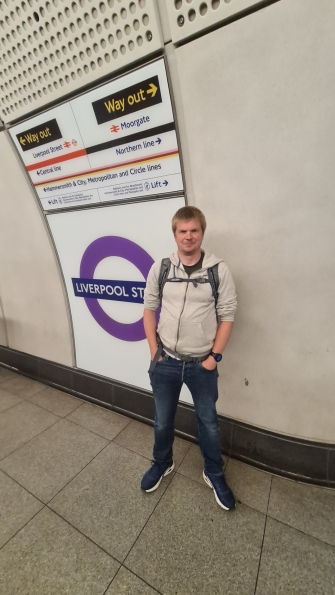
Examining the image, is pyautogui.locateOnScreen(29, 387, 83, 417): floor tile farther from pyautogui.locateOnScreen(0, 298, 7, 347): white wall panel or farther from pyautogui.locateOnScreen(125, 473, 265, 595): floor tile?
→ pyautogui.locateOnScreen(125, 473, 265, 595): floor tile

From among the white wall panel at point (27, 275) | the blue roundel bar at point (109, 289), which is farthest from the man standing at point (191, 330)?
the white wall panel at point (27, 275)

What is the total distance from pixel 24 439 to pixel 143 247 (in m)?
1.90

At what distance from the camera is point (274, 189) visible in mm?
1275

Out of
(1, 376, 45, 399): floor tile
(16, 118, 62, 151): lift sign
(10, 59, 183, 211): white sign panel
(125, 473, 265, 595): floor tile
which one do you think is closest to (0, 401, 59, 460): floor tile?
(1, 376, 45, 399): floor tile

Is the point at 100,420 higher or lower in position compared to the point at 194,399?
lower

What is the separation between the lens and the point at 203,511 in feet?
4.58

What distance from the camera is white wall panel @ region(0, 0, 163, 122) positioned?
1254 millimetres

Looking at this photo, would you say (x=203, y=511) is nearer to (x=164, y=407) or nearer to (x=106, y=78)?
(x=164, y=407)

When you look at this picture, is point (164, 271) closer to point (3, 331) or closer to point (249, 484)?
point (249, 484)

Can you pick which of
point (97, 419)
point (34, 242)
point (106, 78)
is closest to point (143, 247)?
point (106, 78)

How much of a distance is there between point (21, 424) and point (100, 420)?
0.73 meters

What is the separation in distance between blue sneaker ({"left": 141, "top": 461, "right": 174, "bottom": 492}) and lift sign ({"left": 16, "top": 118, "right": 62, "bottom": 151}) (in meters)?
2.42

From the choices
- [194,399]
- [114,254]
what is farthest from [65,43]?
[194,399]

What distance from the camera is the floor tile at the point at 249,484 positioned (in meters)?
1.45
